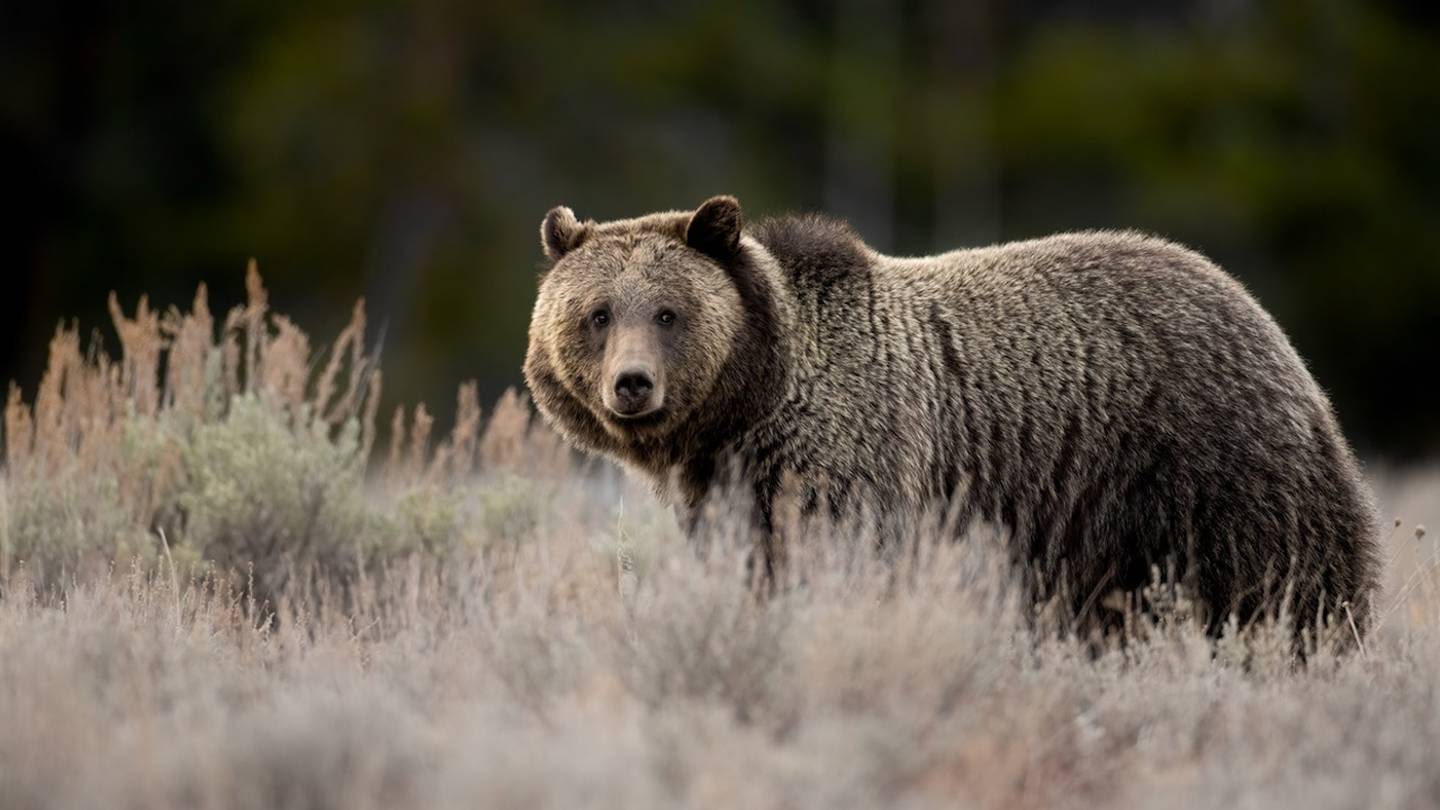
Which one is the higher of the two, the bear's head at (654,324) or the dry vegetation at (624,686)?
the bear's head at (654,324)

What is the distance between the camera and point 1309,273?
22.7 m

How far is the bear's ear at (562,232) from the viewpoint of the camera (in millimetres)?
6469

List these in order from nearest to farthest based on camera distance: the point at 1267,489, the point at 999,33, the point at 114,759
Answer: the point at 114,759
the point at 1267,489
the point at 999,33

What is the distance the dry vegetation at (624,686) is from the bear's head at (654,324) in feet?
1.94

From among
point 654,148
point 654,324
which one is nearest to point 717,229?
point 654,324

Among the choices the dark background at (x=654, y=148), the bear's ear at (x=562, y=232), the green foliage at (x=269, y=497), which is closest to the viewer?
the bear's ear at (x=562, y=232)

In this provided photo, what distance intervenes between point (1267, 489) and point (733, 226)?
215 cm

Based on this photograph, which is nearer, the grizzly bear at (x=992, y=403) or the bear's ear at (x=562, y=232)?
the grizzly bear at (x=992, y=403)

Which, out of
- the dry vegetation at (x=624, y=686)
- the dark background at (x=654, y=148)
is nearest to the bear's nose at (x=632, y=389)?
the dry vegetation at (x=624, y=686)

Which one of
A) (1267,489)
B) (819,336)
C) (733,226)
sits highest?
(733,226)

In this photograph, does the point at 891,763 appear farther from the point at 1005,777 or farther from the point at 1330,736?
the point at 1330,736

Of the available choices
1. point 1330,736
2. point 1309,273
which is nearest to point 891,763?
point 1330,736

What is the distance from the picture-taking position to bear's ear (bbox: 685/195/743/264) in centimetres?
614

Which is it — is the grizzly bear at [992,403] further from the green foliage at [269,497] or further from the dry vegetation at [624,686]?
the green foliage at [269,497]
